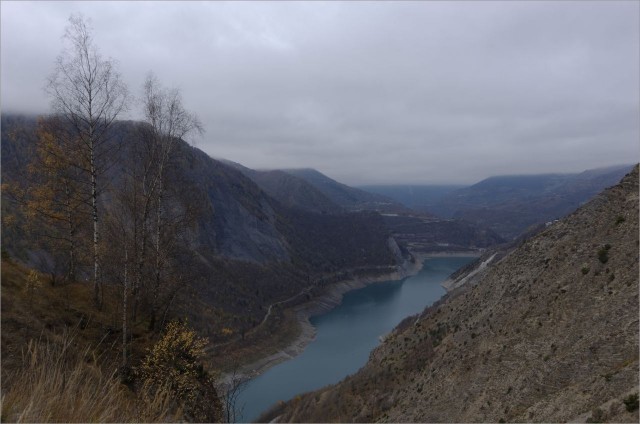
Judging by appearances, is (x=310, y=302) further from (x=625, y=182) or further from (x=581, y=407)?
(x=581, y=407)

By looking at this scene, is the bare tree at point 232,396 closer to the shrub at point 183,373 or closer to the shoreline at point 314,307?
the shrub at point 183,373

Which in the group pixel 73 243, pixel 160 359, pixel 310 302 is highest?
pixel 73 243

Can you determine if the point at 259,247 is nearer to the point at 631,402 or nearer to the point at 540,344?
the point at 540,344

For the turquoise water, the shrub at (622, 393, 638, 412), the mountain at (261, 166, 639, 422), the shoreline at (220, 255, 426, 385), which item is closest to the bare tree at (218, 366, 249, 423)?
the mountain at (261, 166, 639, 422)

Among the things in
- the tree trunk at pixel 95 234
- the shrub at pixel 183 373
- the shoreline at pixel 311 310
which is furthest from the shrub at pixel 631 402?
the shoreline at pixel 311 310

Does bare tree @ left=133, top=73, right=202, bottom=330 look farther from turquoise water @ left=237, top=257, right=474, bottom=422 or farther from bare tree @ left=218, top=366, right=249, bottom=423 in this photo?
turquoise water @ left=237, top=257, right=474, bottom=422

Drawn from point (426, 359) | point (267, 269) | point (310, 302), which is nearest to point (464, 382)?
point (426, 359)

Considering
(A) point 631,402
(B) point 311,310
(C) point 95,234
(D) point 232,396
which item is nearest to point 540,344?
(A) point 631,402
